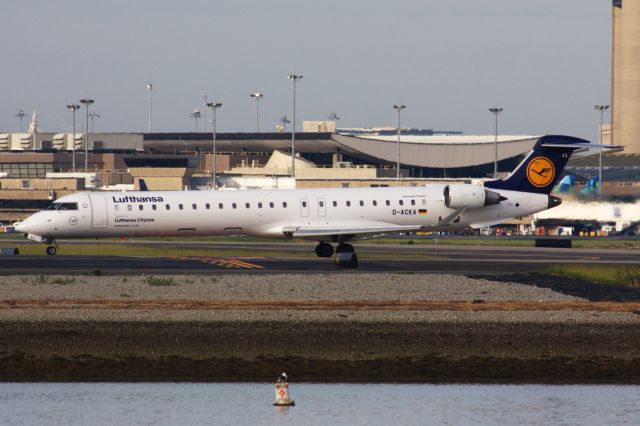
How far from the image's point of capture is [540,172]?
57.8 metres

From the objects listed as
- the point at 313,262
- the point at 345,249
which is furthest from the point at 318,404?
the point at 313,262

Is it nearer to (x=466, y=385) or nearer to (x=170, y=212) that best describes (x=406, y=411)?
(x=466, y=385)

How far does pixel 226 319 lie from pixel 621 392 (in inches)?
472

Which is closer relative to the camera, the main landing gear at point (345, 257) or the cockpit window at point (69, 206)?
the main landing gear at point (345, 257)

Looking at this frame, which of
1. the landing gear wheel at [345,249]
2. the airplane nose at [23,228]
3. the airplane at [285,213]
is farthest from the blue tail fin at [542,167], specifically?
the airplane nose at [23,228]

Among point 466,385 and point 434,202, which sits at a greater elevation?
point 434,202

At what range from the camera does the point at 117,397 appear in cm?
2602

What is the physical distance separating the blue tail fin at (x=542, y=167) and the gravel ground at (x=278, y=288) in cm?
1439

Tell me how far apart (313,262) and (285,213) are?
2.88 metres

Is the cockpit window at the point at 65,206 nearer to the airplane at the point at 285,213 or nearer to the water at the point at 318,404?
the airplane at the point at 285,213

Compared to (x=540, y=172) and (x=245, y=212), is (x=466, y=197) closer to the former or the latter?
(x=540, y=172)

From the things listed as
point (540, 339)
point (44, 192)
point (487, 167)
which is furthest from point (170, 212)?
point (487, 167)

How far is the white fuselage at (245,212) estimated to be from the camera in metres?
52.2

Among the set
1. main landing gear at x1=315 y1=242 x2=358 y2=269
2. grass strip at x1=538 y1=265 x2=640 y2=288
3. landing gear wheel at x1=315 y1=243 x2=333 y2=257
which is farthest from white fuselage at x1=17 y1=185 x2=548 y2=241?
grass strip at x1=538 y1=265 x2=640 y2=288
